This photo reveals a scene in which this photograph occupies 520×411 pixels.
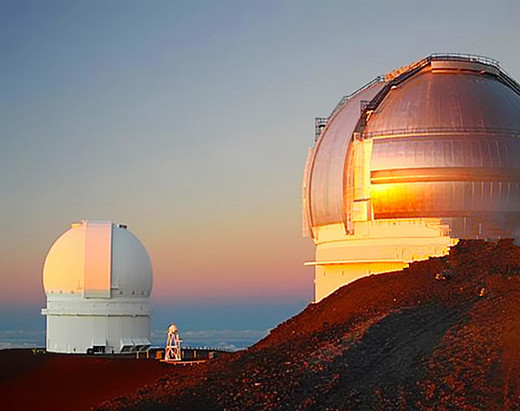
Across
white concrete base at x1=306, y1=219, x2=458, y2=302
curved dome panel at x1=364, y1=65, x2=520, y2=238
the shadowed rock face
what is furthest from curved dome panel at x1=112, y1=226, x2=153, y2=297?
the shadowed rock face

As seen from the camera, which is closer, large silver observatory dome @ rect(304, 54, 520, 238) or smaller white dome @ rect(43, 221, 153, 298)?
large silver observatory dome @ rect(304, 54, 520, 238)

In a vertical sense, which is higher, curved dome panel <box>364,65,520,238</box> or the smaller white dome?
curved dome panel <box>364,65,520,238</box>

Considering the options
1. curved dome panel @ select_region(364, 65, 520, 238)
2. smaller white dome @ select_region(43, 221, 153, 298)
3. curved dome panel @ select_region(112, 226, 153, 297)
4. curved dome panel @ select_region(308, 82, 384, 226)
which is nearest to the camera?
curved dome panel @ select_region(364, 65, 520, 238)

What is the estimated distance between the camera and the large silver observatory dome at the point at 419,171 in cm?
2655

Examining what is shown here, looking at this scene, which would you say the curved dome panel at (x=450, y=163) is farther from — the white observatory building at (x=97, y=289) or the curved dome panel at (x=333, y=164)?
the white observatory building at (x=97, y=289)

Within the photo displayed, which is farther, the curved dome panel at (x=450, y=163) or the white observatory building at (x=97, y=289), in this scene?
the white observatory building at (x=97, y=289)

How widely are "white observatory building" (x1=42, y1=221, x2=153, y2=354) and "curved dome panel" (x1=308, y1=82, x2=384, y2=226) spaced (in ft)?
40.5

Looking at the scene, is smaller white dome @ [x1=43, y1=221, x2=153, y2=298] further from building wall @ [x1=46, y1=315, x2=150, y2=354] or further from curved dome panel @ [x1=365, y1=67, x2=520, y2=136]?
curved dome panel @ [x1=365, y1=67, x2=520, y2=136]

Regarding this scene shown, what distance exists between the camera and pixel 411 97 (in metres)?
28.1

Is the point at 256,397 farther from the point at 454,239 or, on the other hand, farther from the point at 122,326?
the point at 122,326

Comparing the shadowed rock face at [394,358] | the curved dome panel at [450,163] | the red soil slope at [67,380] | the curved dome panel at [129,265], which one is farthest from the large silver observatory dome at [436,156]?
the curved dome panel at [129,265]

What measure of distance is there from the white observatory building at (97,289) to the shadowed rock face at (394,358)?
1726cm

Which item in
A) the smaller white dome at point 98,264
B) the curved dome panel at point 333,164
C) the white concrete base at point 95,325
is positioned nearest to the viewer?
the curved dome panel at point 333,164

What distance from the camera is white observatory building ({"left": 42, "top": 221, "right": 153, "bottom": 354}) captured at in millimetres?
38688
